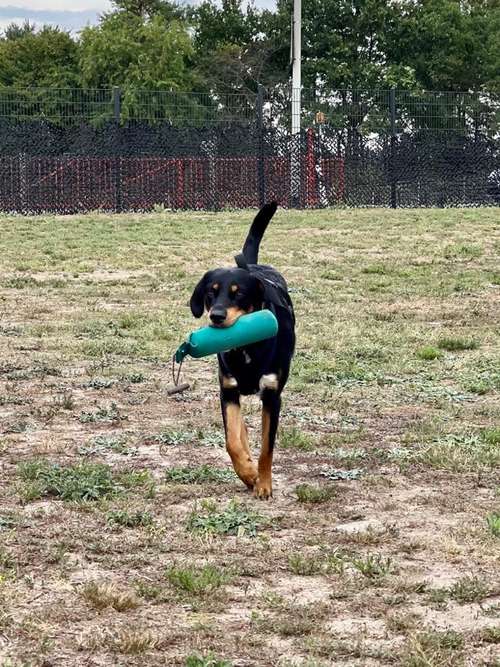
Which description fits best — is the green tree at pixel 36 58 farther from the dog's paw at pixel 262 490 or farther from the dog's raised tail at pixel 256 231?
the dog's paw at pixel 262 490

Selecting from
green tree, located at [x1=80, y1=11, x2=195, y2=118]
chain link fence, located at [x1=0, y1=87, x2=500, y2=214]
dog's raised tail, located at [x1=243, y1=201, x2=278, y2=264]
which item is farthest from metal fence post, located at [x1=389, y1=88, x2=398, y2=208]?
green tree, located at [x1=80, y1=11, x2=195, y2=118]

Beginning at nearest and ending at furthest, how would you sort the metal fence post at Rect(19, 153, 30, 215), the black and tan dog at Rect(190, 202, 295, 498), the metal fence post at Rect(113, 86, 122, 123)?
the black and tan dog at Rect(190, 202, 295, 498)
the metal fence post at Rect(113, 86, 122, 123)
the metal fence post at Rect(19, 153, 30, 215)

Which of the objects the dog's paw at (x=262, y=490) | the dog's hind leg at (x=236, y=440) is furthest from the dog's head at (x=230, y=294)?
the dog's paw at (x=262, y=490)

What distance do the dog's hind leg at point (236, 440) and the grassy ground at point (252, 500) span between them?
105 millimetres

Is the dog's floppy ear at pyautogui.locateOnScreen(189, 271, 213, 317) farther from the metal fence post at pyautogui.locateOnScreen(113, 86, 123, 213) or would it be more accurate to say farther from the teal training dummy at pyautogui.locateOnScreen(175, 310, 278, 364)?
the metal fence post at pyautogui.locateOnScreen(113, 86, 123, 213)

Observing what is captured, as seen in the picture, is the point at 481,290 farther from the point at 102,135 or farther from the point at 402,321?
the point at 102,135

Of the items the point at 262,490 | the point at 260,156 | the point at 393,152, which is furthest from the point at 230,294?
the point at 393,152

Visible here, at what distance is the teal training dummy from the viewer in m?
4.70

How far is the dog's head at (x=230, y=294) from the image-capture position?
4.74m

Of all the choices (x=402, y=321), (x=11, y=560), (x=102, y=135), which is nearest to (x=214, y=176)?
(x=102, y=135)

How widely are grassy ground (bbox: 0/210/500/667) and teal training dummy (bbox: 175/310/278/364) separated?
631 millimetres

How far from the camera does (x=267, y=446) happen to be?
489 cm

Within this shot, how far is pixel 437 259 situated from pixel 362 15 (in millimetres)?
39729

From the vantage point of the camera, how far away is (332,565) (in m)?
3.97
